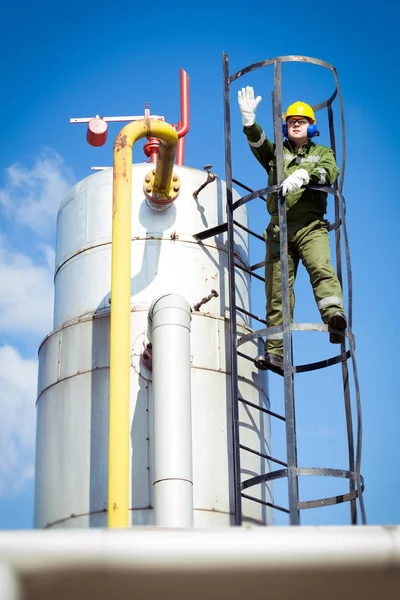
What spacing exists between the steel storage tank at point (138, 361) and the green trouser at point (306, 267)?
0.41 meters

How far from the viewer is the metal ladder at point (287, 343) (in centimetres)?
815

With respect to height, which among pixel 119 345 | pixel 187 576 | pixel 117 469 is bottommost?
pixel 187 576

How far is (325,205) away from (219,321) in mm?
1530

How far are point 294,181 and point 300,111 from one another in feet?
3.67

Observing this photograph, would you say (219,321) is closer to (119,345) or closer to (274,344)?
(274,344)

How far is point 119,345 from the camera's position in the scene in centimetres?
795

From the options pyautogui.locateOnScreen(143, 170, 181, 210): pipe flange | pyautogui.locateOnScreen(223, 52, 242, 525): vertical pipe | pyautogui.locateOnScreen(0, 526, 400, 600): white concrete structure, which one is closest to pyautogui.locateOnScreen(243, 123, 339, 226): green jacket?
pyautogui.locateOnScreen(223, 52, 242, 525): vertical pipe

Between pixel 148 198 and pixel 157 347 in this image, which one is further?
pixel 148 198

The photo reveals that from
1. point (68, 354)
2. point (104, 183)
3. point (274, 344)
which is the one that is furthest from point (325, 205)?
point (68, 354)

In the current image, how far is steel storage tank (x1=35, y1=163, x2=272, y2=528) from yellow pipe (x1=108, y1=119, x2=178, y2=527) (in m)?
0.61

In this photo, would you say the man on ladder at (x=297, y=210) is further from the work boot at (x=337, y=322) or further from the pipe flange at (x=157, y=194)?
the pipe flange at (x=157, y=194)

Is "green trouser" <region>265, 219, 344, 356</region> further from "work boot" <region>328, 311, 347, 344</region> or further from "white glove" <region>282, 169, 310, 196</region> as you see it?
"white glove" <region>282, 169, 310, 196</region>

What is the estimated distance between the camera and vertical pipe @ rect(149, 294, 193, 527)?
25.9ft

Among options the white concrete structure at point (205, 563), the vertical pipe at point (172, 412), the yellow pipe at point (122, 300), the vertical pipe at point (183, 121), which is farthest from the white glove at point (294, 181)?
the white concrete structure at point (205, 563)
